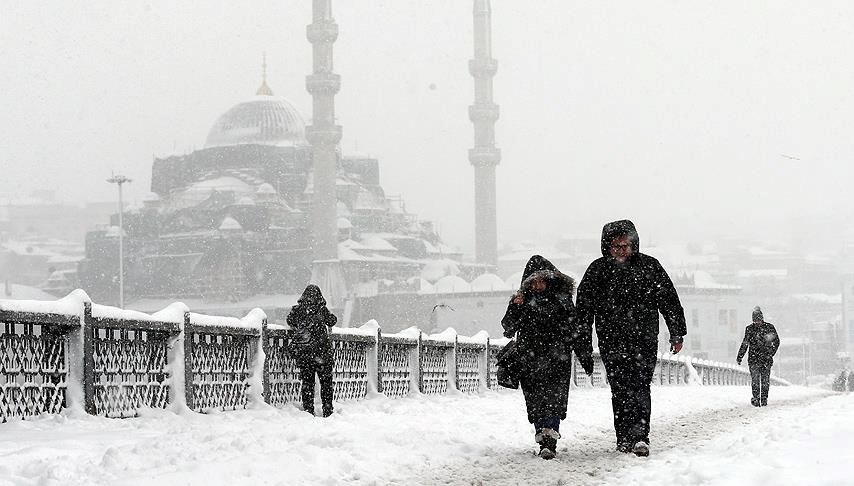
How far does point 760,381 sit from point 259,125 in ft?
301

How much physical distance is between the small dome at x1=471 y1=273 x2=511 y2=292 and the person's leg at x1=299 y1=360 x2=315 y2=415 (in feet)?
251

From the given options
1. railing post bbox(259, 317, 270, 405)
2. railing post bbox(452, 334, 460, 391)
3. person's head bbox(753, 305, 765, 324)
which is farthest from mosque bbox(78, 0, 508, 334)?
railing post bbox(259, 317, 270, 405)

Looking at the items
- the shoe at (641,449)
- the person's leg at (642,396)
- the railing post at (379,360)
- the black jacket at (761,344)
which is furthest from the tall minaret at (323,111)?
the shoe at (641,449)

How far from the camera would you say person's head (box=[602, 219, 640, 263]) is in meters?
6.89

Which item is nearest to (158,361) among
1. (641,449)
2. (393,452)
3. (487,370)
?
(393,452)

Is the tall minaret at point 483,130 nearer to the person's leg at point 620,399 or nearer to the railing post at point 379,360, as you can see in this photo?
the railing post at point 379,360

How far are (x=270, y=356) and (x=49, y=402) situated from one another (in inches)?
126

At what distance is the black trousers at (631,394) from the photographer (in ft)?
21.8

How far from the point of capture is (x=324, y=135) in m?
82.6

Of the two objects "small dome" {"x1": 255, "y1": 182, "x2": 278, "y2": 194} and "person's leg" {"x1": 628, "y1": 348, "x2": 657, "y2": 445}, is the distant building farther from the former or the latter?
"person's leg" {"x1": 628, "y1": 348, "x2": 657, "y2": 445}

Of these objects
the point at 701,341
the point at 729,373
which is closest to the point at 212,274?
the point at 701,341

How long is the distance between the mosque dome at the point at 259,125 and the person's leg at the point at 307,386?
92.0 metres

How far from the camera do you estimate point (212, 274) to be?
92.6 meters

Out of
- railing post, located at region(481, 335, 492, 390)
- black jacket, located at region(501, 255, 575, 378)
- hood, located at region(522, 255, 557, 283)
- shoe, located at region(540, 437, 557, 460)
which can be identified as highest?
hood, located at region(522, 255, 557, 283)
